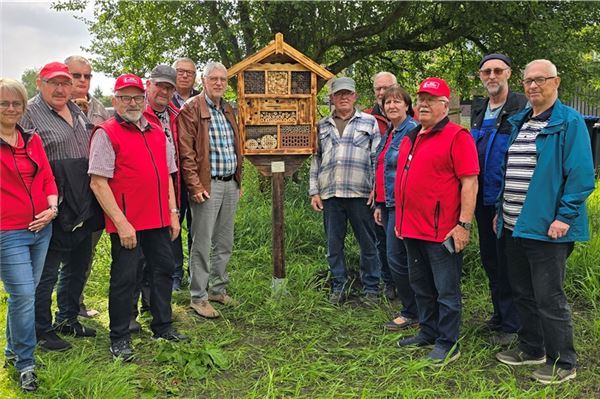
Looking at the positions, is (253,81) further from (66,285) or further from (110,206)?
(66,285)

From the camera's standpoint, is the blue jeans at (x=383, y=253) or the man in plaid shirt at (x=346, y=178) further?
the blue jeans at (x=383, y=253)

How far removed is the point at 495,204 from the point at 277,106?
81.6 inches

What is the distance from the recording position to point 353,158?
4832 mm

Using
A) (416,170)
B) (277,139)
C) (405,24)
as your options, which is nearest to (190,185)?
(277,139)

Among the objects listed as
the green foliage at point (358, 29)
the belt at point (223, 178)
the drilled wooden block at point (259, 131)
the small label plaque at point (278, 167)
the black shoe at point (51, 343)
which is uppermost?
the green foliage at point (358, 29)

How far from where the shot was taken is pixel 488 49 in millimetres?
8133

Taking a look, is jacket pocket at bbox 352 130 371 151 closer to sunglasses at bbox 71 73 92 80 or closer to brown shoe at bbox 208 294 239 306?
brown shoe at bbox 208 294 239 306

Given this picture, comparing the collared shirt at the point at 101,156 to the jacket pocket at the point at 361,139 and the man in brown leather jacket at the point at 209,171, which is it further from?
the jacket pocket at the point at 361,139

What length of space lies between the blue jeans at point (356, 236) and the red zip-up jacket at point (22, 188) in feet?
8.10

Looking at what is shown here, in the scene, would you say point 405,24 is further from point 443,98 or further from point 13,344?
point 13,344

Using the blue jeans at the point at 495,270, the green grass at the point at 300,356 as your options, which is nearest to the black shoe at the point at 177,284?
the green grass at the point at 300,356

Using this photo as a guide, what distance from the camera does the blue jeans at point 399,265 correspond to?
4.33 m

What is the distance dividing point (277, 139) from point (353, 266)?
1.79m

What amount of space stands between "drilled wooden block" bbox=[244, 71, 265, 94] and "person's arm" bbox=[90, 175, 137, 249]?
Answer: 1.68m
